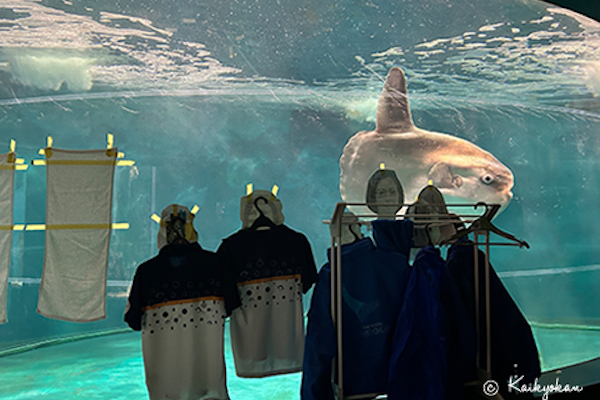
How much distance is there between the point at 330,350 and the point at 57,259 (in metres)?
2.23

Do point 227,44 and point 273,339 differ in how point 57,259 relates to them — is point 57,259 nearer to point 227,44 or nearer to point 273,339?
point 273,339

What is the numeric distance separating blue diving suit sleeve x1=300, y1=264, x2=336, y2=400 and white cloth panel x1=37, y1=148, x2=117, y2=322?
6.19ft

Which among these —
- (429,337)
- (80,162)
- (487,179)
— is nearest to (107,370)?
(80,162)

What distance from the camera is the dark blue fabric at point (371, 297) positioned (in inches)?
90.8

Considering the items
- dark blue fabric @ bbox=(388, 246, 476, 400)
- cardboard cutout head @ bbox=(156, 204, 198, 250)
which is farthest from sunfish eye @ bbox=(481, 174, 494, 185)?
cardboard cutout head @ bbox=(156, 204, 198, 250)

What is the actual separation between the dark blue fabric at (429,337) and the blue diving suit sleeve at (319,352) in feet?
0.94

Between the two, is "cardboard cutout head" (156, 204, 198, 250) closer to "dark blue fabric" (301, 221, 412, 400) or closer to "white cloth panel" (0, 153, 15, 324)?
"dark blue fabric" (301, 221, 412, 400)

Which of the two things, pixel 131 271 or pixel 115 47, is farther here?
pixel 131 271

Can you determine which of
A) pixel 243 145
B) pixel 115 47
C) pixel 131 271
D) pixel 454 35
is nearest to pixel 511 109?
pixel 454 35

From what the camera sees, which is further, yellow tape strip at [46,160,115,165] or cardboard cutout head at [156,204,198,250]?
yellow tape strip at [46,160,115,165]

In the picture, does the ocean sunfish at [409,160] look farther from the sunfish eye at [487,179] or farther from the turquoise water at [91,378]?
the turquoise water at [91,378]

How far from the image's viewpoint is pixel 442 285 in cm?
225

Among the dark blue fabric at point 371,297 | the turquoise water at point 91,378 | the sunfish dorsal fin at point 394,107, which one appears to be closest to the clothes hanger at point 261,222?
the dark blue fabric at point 371,297

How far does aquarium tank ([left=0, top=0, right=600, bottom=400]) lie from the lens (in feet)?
14.6
